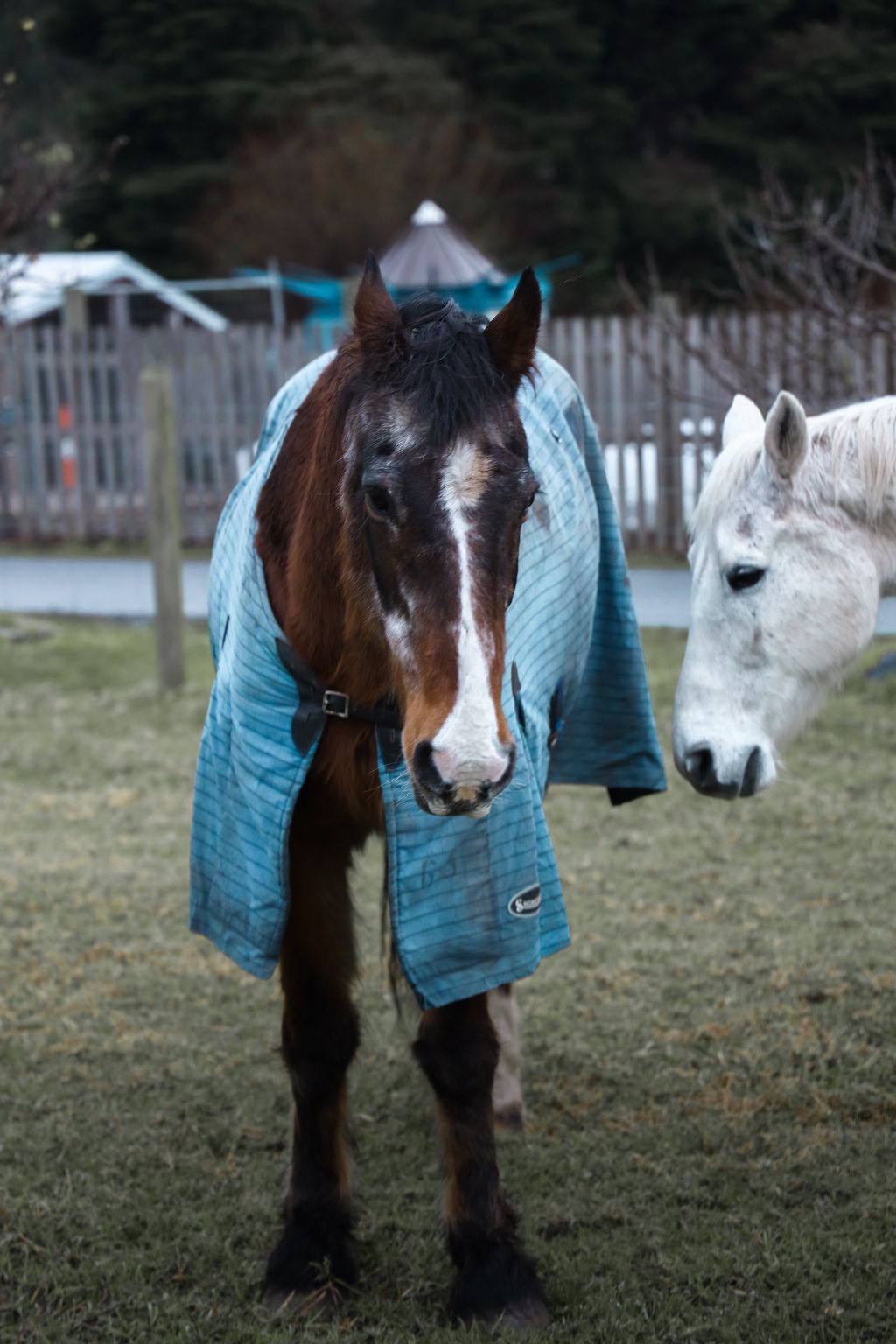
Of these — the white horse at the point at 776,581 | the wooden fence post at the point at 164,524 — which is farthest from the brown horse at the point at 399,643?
the wooden fence post at the point at 164,524

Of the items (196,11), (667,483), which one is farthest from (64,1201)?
(196,11)

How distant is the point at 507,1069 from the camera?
11.2 ft

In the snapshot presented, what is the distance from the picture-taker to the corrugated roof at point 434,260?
49.3 feet

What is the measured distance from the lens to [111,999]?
4188mm

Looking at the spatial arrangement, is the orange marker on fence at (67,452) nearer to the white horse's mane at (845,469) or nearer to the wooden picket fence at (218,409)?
the wooden picket fence at (218,409)

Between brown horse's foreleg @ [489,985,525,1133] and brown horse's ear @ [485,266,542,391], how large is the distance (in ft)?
5.27

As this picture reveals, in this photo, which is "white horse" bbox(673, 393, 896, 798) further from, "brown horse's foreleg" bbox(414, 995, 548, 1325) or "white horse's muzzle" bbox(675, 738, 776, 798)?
"brown horse's foreleg" bbox(414, 995, 548, 1325)

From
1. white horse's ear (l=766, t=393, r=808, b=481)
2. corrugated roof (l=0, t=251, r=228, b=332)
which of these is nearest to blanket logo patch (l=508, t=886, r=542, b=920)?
white horse's ear (l=766, t=393, r=808, b=481)

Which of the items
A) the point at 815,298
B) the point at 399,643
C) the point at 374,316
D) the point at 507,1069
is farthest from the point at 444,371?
the point at 815,298

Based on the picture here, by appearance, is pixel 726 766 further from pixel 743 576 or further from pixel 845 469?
pixel 845 469

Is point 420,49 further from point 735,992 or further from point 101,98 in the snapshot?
point 735,992

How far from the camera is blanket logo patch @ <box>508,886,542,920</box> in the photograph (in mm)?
2582

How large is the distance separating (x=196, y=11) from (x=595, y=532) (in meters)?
28.6

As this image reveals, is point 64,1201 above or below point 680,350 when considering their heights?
below
